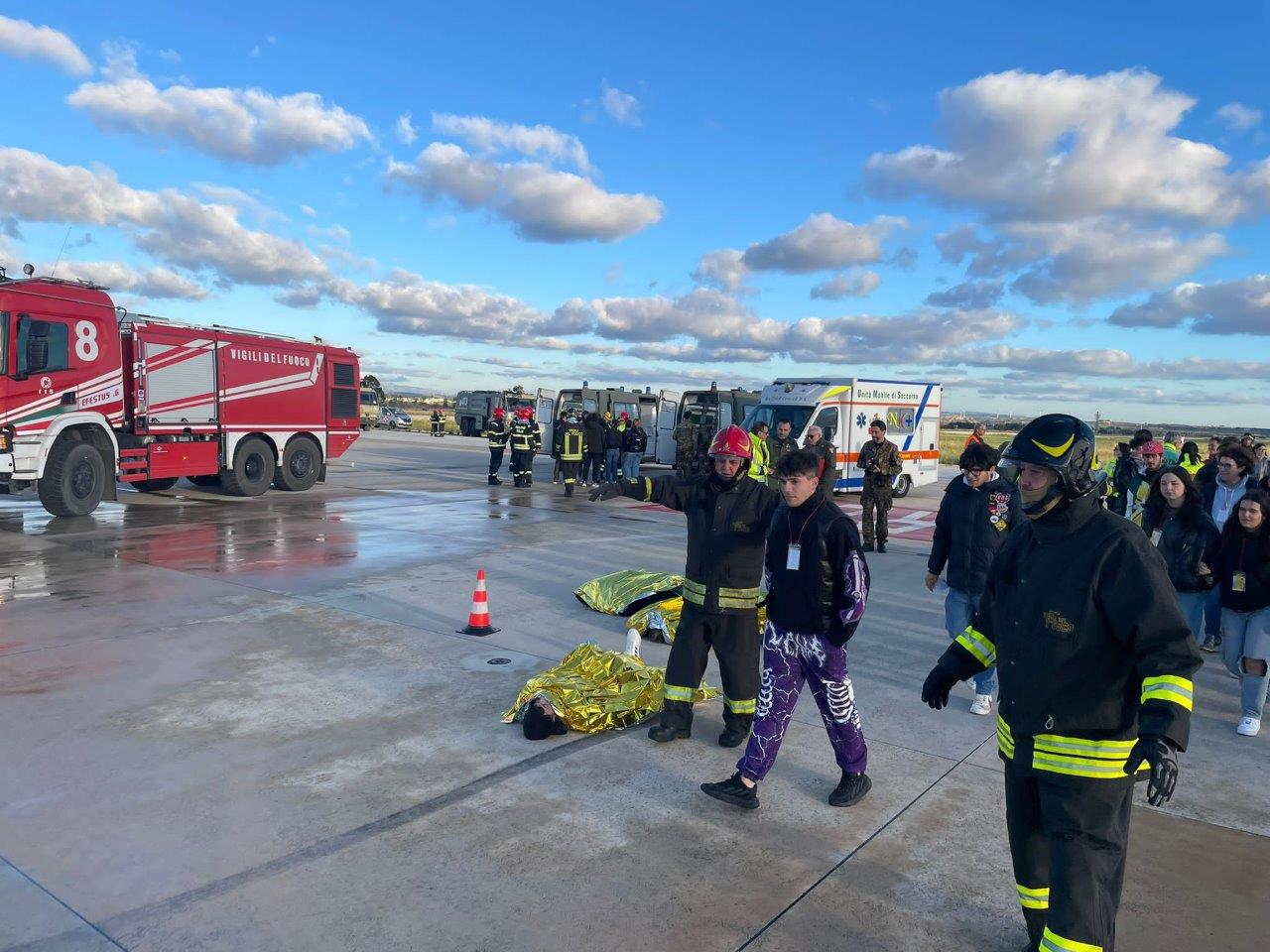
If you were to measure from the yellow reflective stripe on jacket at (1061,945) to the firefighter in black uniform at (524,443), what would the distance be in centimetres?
1634

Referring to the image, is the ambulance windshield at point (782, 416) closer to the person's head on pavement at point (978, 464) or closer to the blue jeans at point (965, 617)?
the blue jeans at point (965, 617)

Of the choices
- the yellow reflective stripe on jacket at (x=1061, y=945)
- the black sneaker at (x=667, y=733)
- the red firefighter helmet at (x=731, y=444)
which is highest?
the red firefighter helmet at (x=731, y=444)

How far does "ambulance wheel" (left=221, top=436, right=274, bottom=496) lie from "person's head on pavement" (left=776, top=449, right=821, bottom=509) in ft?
46.8

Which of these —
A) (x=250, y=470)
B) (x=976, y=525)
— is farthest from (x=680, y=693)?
(x=250, y=470)

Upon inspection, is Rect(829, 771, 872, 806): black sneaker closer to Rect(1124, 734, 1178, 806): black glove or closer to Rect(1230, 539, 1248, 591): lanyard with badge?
Rect(1124, 734, 1178, 806): black glove

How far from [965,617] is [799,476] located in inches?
95.4

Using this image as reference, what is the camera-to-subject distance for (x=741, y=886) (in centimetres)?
346

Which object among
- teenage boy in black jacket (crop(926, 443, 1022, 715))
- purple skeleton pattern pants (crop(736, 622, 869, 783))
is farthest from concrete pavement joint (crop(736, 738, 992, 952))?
teenage boy in black jacket (crop(926, 443, 1022, 715))

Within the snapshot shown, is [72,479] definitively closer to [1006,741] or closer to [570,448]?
[570,448]

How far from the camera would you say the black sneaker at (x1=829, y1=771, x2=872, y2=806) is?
13.8ft

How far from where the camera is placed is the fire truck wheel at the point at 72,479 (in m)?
12.3

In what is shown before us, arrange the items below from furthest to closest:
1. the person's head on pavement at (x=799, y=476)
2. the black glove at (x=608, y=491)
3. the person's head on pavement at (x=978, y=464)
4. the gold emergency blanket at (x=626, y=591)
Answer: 1. the gold emergency blanket at (x=626, y=591)
2. the person's head on pavement at (x=978, y=464)
3. the black glove at (x=608, y=491)
4. the person's head on pavement at (x=799, y=476)

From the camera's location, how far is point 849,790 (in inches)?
166

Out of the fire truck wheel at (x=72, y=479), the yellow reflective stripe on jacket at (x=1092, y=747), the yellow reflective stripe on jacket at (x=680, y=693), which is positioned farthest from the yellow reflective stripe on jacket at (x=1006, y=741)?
the fire truck wheel at (x=72, y=479)
